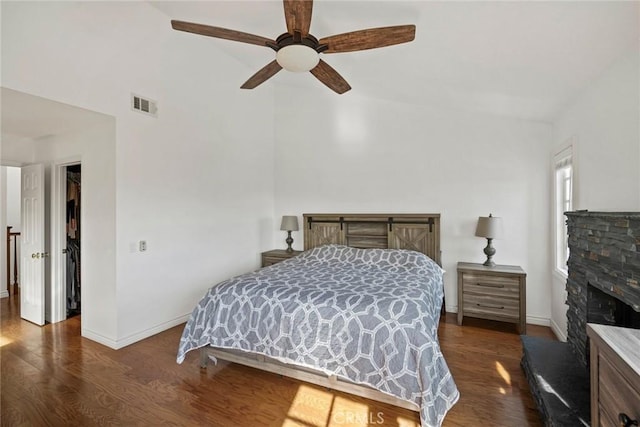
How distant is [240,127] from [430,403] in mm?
4106

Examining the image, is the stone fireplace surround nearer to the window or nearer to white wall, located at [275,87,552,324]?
the window

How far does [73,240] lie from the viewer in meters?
4.00

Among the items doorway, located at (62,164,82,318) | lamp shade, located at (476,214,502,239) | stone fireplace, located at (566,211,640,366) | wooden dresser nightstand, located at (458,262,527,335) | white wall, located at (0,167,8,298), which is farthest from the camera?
white wall, located at (0,167,8,298)

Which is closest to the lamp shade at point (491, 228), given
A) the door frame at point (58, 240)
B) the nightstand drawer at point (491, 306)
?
the nightstand drawer at point (491, 306)

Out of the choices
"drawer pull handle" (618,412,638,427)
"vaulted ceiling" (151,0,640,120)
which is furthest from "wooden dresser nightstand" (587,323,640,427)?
"vaulted ceiling" (151,0,640,120)

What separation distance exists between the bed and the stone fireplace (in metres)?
1.00

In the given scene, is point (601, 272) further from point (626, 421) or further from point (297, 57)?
point (297, 57)

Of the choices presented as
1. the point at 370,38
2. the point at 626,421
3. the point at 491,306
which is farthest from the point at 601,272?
the point at 370,38

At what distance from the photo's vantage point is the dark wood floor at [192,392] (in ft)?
6.45

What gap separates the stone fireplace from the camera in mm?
1478

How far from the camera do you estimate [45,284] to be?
364 cm

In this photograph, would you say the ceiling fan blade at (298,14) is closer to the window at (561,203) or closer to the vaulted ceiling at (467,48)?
the vaulted ceiling at (467,48)

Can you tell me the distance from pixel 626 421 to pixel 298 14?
2.35 m

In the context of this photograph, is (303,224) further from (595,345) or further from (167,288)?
(595,345)
